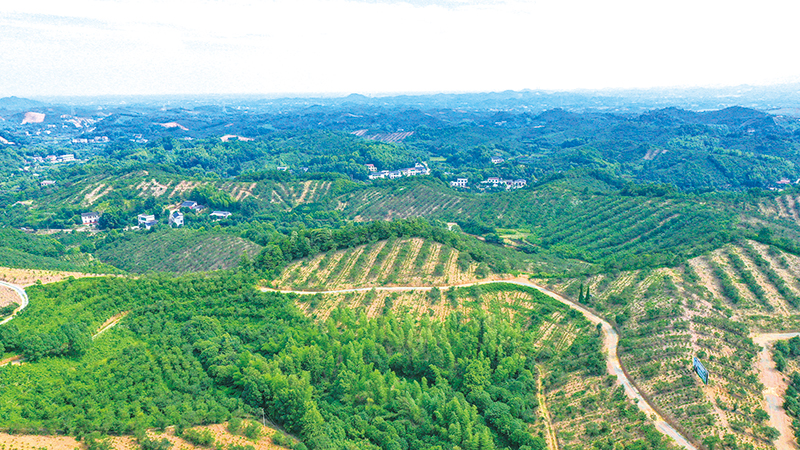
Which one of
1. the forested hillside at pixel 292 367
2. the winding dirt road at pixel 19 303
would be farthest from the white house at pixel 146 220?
the forested hillside at pixel 292 367

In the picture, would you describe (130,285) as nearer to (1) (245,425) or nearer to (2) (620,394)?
(1) (245,425)

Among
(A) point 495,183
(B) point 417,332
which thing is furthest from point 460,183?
(B) point 417,332

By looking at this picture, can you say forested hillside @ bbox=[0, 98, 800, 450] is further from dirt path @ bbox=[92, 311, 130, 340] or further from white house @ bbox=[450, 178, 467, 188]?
white house @ bbox=[450, 178, 467, 188]

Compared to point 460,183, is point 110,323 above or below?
above

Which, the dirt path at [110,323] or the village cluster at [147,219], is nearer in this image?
the dirt path at [110,323]

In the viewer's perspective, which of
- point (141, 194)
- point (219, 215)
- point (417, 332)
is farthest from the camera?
point (141, 194)

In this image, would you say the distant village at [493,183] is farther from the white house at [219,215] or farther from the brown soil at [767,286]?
the brown soil at [767,286]

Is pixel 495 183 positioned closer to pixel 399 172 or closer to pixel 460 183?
pixel 460 183

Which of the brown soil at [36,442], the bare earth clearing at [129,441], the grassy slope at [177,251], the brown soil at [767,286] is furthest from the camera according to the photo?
the grassy slope at [177,251]
